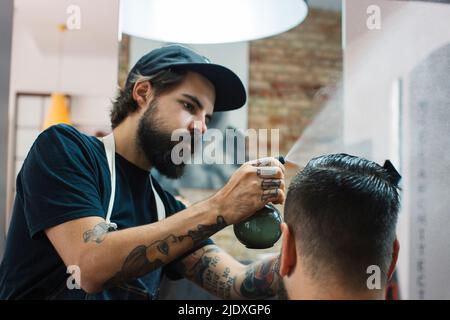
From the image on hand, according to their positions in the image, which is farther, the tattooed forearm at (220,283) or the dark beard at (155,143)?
the tattooed forearm at (220,283)

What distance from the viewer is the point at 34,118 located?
3.96 ft

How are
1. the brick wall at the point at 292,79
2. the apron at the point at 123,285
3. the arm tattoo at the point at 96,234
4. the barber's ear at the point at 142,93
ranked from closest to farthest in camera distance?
1. the arm tattoo at the point at 96,234
2. the apron at the point at 123,285
3. the barber's ear at the point at 142,93
4. the brick wall at the point at 292,79

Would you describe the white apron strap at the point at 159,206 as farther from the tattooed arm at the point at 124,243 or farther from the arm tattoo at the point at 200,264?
the tattooed arm at the point at 124,243

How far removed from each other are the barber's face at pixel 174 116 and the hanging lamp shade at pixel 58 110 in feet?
0.66

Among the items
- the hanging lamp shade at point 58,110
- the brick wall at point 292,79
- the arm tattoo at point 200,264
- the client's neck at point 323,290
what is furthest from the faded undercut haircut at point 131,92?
Answer: the brick wall at point 292,79

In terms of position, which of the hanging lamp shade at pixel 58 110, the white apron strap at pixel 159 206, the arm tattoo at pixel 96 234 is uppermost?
the hanging lamp shade at pixel 58 110

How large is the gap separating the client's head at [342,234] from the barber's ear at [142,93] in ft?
1.69

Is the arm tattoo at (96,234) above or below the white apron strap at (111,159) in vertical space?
below

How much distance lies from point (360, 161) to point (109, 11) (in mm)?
734

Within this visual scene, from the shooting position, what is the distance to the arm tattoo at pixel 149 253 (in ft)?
3.28

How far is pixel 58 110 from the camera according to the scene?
1.25 m

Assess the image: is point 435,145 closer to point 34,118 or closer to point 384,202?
point 384,202

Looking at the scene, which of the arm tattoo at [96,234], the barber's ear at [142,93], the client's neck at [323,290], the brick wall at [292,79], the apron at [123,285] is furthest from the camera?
the brick wall at [292,79]

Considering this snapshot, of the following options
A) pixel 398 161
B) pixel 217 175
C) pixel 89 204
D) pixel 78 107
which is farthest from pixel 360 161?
pixel 217 175
